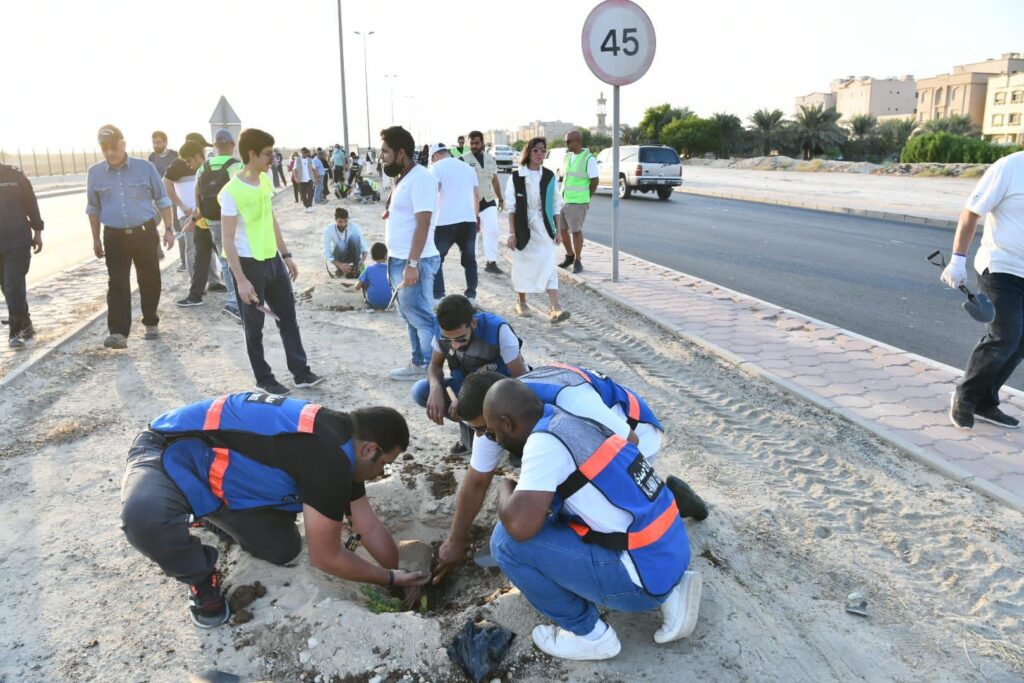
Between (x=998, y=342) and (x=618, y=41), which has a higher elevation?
(x=618, y=41)

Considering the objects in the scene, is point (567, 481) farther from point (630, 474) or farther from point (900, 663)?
point (900, 663)

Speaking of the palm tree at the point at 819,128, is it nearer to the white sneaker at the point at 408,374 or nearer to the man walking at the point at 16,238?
the white sneaker at the point at 408,374

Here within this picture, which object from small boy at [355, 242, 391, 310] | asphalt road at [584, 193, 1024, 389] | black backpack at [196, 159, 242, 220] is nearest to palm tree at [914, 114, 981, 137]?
asphalt road at [584, 193, 1024, 389]

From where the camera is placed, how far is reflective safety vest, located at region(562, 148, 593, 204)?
950 cm

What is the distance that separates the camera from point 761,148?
54.0 metres

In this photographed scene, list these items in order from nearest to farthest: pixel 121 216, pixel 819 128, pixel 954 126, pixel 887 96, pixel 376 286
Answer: pixel 121 216 < pixel 376 286 < pixel 954 126 < pixel 819 128 < pixel 887 96

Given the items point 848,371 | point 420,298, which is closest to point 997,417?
point 848,371

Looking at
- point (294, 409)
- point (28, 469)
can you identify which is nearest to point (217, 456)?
point (294, 409)

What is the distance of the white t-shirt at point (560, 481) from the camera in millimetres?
2447

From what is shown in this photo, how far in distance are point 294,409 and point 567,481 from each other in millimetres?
1143

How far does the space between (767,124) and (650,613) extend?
182 feet

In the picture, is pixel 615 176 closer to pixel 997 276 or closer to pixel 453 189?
pixel 453 189

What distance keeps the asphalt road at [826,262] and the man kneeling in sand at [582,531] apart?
172 inches

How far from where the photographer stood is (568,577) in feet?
8.68
